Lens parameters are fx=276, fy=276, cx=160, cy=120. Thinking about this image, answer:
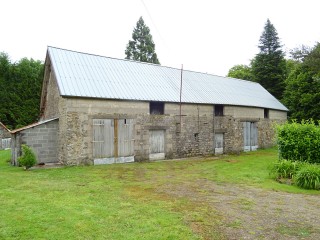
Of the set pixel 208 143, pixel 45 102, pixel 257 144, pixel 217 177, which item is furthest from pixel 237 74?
pixel 217 177

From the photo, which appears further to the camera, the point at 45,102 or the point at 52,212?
the point at 45,102

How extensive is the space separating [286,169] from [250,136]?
44.1 feet

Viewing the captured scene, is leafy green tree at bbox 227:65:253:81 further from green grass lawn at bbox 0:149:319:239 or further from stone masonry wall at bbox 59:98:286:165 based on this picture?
green grass lawn at bbox 0:149:319:239

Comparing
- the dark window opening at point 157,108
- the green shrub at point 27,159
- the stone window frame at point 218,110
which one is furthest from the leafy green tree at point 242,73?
the green shrub at point 27,159

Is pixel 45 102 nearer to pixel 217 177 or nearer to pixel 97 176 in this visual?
pixel 97 176

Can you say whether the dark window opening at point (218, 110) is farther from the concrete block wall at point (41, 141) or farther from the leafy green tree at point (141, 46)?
the leafy green tree at point (141, 46)

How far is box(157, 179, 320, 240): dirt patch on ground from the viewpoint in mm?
5633

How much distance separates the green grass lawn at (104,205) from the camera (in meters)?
5.46

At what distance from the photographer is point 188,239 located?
516cm

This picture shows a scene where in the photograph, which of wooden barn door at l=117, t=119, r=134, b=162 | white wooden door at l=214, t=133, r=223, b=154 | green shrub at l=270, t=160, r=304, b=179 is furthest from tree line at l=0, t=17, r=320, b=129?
wooden barn door at l=117, t=119, r=134, b=162

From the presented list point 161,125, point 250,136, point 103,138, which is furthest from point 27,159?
point 250,136

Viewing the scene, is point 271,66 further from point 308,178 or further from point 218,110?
point 308,178

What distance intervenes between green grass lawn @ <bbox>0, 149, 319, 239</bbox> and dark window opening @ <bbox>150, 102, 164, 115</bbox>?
19.2 ft

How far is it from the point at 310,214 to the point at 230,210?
1958 millimetres
